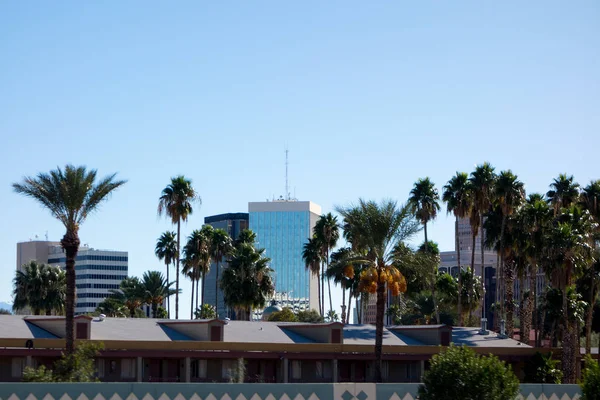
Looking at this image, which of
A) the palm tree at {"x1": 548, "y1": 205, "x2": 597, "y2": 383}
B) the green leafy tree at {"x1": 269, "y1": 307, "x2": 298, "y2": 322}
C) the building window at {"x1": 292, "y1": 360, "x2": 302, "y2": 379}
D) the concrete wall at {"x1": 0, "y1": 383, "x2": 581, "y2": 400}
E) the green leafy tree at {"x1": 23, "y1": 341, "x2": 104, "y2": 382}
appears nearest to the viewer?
the concrete wall at {"x1": 0, "y1": 383, "x2": 581, "y2": 400}

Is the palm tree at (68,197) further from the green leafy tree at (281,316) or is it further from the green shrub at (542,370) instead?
the green leafy tree at (281,316)

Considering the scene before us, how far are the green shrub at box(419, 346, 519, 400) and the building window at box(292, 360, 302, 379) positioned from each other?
40.6 m

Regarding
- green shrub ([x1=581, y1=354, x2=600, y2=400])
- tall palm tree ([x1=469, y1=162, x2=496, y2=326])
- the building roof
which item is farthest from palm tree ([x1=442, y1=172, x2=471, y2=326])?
green shrub ([x1=581, y1=354, x2=600, y2=400])

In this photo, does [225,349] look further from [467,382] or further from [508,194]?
[467,382]

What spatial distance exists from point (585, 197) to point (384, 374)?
90.3 feet

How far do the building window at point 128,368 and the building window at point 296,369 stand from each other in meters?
11.0

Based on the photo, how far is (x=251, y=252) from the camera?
8650 centimetres

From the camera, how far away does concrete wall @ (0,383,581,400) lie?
1941cm

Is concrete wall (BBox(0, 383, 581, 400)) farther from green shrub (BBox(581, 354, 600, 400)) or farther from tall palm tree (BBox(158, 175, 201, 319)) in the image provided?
tall palm tree (BBox(158, 175, 201, 319))

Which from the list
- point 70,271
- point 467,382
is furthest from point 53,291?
point 467,382

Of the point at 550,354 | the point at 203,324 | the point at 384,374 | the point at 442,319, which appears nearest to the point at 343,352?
the point at 384,374

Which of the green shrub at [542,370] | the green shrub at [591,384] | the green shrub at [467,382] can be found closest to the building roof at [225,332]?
the green shrub at [542,370]

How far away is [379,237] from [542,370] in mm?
20892

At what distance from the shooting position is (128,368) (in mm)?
57250
